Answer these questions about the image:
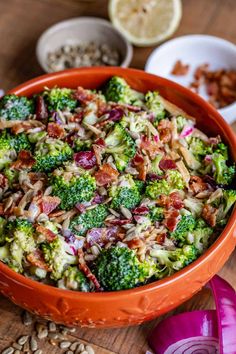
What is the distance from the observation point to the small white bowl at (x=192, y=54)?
121 inches

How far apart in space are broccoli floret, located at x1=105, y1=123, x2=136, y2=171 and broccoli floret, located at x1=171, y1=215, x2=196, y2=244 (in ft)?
0.88

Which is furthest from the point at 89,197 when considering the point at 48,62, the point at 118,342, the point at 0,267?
the point at 48,62

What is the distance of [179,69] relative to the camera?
3.15m

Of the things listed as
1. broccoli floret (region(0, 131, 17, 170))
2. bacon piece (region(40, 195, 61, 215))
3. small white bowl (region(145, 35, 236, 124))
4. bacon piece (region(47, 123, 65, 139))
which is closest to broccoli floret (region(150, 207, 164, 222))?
bacon piece (region(40, 195, 61, 215))

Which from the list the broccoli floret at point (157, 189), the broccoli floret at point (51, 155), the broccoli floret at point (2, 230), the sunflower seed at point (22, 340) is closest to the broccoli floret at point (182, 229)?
the broccoli floret at point (157, 189)

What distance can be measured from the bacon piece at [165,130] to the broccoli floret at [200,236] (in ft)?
1.13

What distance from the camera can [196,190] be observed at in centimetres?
211

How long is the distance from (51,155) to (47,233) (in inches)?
11.5

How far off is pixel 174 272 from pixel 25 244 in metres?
0.47

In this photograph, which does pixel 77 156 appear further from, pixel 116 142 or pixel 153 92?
pixel 153 92

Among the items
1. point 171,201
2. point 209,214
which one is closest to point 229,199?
point 209,214

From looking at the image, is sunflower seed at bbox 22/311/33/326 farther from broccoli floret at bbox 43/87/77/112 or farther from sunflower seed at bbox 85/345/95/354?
broccoli floret at bbox 43/87/77/112

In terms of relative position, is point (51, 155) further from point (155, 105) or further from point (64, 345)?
point (64, 345)

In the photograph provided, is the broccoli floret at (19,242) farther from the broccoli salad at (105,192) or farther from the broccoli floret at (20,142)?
the broccoli floret at (20,142)
